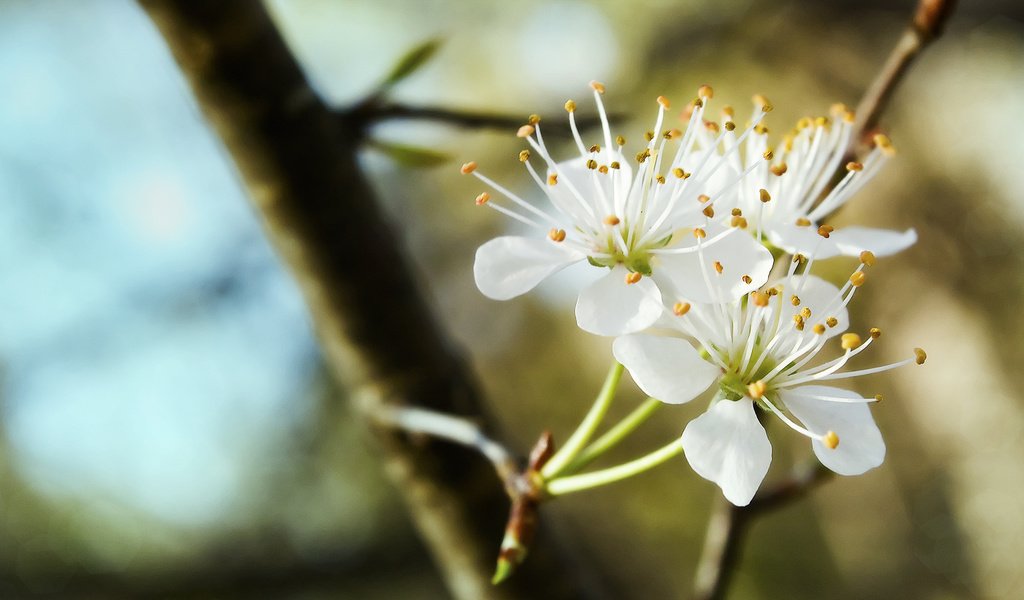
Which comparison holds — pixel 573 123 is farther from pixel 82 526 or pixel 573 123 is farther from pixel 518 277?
pixel 82 526

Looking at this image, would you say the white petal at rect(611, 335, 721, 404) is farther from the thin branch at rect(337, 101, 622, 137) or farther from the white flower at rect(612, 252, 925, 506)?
the thin branch at rect(337, 101, 622, 137)

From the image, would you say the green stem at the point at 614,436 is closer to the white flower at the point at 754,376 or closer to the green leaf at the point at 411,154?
the white flower at the point at 754,376

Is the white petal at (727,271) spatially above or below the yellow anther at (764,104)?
below

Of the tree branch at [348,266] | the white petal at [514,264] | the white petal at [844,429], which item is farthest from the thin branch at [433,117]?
the white petal at [844,429]

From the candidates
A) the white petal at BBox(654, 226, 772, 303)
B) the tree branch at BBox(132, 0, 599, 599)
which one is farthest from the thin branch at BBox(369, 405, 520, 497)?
the white petal at BBox(654, 226, 772, 303)

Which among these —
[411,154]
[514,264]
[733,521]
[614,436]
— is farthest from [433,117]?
[733,521]

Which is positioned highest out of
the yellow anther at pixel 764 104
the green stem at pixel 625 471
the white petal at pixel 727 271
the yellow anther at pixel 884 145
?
the yellow anther at pixel 764 104

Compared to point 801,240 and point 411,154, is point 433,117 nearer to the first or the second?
point 411,154
